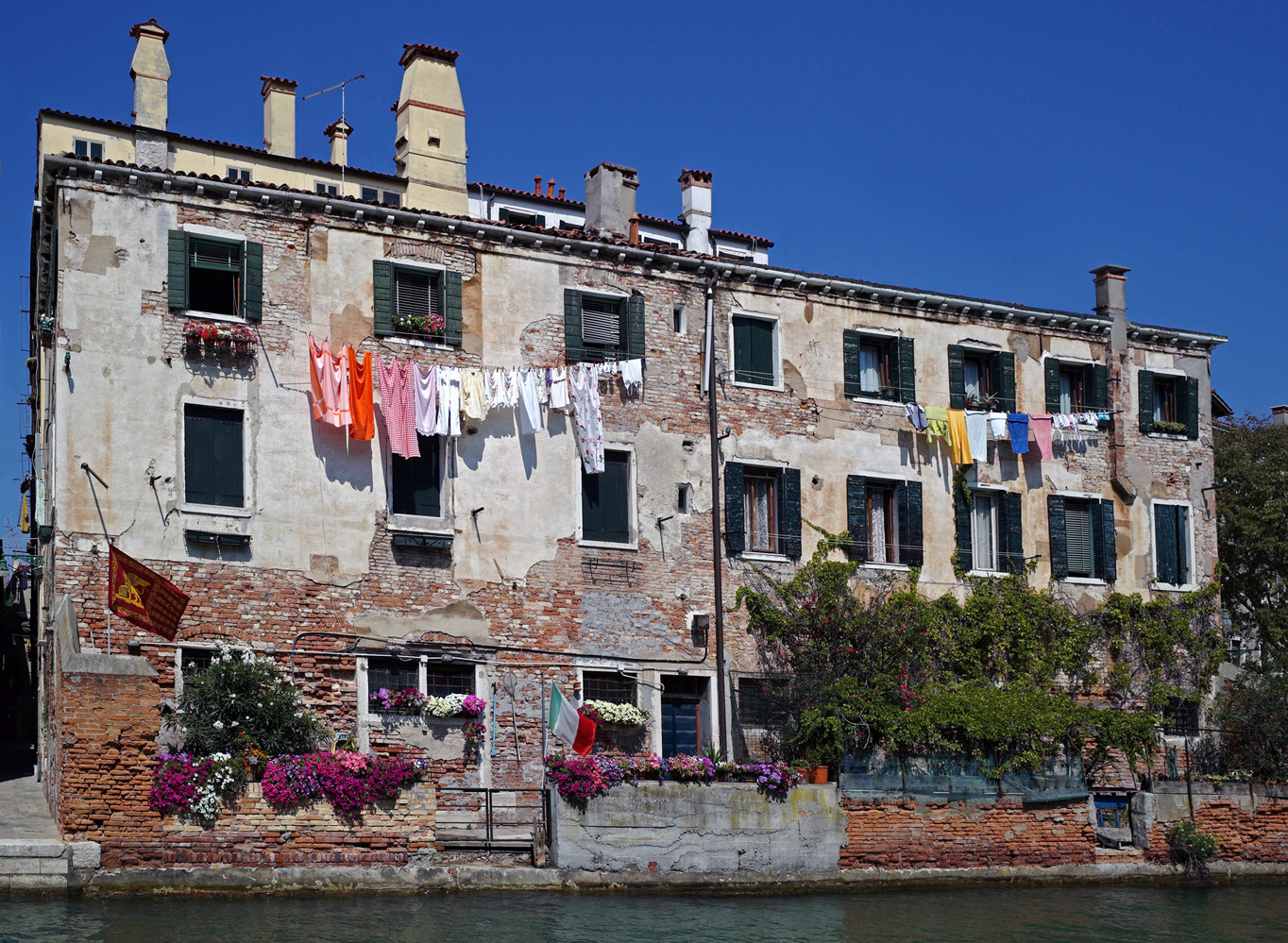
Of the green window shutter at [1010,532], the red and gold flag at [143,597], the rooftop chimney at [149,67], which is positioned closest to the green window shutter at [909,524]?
the green window shutter at [1010,532]

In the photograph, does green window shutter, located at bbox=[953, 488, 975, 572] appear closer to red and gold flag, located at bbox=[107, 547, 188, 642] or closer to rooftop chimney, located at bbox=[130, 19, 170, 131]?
red and gold flag, located at bbox=[107, 547, 188, 642]

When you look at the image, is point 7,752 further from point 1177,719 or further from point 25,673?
point 1177,719

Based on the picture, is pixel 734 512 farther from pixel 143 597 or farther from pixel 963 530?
pixel 143 597

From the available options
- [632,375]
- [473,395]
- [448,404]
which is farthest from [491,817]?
[632,375]

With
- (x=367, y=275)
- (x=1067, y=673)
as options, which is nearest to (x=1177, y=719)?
(x=1067, y=673)

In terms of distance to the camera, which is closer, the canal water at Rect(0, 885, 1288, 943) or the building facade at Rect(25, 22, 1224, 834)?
the canal water at Rect(0, 885, 1288, 943)

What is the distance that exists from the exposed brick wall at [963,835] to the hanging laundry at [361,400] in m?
9.77

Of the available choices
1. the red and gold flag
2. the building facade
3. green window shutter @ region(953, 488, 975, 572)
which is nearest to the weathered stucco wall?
the building facade

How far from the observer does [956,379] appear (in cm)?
3194

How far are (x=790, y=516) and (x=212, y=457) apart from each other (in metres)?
10.5

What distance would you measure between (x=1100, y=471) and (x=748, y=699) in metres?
9.74

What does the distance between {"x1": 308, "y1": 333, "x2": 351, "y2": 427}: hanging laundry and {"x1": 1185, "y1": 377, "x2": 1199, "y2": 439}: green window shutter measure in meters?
18.7

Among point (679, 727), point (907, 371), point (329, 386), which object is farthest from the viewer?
point (907, 371)

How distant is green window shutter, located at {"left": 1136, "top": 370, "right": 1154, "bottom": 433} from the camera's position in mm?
33844
